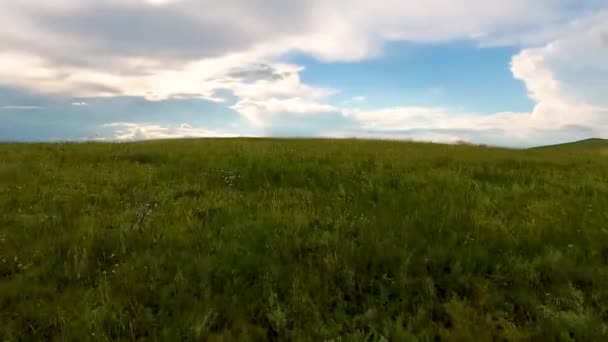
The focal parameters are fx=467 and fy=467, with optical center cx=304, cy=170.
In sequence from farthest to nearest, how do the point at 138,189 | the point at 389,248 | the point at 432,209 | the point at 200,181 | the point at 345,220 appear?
the point at 200,181 < the point at 138,189 < the point at 432,209 < the point at 345,220 < the point at 389,248

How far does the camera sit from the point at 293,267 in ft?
21.2

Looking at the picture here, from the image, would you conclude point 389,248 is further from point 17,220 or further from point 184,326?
point 17,220

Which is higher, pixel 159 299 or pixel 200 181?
pixel 200 181

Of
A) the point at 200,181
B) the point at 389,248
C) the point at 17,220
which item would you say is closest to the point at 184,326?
the point at 389,248

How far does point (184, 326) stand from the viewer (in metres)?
5.32

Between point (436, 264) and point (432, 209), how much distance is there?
8.16 feet

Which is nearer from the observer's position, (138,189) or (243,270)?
(243,270)

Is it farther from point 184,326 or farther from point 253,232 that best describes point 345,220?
point 184,326

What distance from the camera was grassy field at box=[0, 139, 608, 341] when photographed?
534cm

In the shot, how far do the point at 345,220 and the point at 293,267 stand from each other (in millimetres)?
2039

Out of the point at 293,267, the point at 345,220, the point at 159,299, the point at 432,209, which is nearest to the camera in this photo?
the point at 159,299

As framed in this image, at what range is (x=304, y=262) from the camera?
6.72 meters

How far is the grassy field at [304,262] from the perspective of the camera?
534cm

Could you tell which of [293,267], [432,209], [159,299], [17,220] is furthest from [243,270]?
[17,220]
